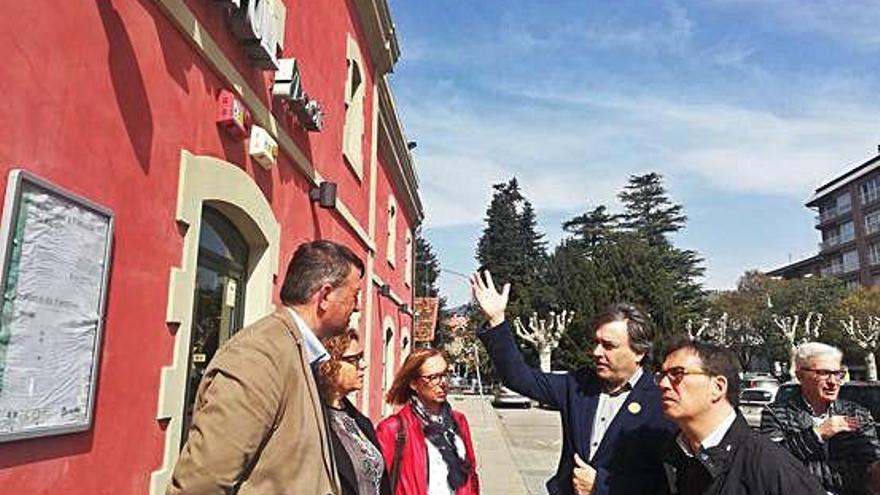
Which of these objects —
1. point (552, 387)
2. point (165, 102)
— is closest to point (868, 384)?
point (552, 387)

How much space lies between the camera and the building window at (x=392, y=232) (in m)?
13.7

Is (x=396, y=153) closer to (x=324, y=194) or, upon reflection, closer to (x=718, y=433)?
(x=324, y=194)

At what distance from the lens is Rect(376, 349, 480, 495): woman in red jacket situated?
3691 millimetres

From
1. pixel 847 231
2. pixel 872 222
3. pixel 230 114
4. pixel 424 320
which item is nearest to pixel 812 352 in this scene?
pixel 230 114

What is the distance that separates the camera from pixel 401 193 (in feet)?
52.0

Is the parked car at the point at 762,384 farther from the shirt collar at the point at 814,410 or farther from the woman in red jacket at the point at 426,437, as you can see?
the woman in red jacket at the point at 426,437

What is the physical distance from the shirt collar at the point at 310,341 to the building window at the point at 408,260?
14800mm

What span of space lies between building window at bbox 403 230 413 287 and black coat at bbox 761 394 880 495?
1388 cm

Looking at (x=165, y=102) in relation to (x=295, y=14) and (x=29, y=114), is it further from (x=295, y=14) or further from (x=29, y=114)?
(x=295, y=14)

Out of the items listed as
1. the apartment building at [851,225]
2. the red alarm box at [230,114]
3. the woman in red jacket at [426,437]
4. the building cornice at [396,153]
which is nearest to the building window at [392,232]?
the building cornice at [396,153]

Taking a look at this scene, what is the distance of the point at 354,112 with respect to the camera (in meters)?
8.68

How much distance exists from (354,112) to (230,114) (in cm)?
473

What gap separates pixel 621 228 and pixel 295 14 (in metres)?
58.8

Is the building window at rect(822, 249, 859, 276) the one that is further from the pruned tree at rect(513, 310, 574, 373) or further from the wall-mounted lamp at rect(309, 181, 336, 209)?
the wall-mounted lamp at rect(309, 181, 336, 209)
